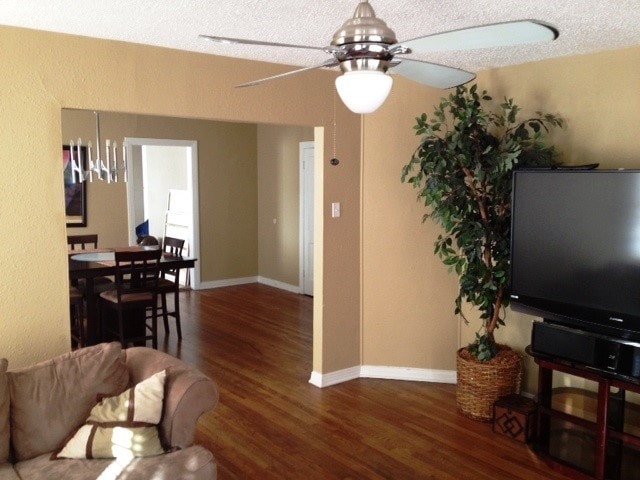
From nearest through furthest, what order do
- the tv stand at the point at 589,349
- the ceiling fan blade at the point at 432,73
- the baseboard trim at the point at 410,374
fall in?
the ceiling fan blade at the point at 432,73 < the tv stand at the point at 589,349 < the baseboard trim at the point at 410,374

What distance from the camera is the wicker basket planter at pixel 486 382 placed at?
3.77 metres

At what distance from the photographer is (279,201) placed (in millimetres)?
8180

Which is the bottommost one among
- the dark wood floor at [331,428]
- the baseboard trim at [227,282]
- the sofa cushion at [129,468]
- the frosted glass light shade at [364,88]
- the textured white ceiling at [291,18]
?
the dark wood floor at [331,428]

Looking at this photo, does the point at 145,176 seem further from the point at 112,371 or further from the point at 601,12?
the point at 601,12

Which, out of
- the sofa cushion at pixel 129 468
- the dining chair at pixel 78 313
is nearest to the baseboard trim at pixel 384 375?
the sofa cushion at pixel 129 468

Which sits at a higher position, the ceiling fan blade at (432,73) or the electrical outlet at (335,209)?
the ceiling fan blade at (432,73)

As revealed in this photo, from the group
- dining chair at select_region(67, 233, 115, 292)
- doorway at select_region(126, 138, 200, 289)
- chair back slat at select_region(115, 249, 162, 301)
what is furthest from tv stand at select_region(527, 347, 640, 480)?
doorway at select_region(126, 138, 200, 289)

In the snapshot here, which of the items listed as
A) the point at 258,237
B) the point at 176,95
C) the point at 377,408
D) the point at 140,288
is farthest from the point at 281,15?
the point at 258,237

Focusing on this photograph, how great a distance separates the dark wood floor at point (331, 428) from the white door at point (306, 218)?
7.51 feet

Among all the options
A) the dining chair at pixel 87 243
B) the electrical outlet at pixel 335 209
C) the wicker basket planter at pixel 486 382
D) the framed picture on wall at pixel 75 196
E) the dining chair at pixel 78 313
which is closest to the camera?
the wicker basket planter at pixel 486 382

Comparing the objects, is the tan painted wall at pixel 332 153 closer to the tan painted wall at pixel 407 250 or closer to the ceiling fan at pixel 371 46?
the tan painted wall at pixel 407 250

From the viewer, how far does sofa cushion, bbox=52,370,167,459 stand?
242 centimetres

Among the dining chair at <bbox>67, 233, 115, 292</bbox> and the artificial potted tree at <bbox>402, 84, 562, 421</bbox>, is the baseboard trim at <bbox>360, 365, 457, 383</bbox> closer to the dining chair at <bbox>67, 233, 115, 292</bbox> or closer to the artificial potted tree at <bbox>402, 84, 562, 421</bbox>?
the artificial potted tree at <bbox>402, 84, 562, 421</bbox>

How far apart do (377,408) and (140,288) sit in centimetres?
242
